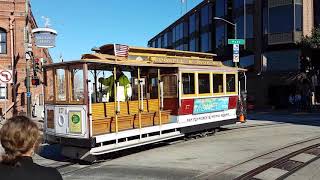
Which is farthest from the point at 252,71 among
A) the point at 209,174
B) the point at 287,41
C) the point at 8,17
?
the point at 209,174

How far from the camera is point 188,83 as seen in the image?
16.0m

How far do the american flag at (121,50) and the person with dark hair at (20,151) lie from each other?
1078 centimetres

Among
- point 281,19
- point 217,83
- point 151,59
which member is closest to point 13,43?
point 217,83

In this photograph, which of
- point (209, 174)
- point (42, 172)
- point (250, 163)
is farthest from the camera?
point (250, 163)

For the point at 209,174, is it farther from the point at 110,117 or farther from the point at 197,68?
the point at 197,68

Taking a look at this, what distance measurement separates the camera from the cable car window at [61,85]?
1301 centimetres

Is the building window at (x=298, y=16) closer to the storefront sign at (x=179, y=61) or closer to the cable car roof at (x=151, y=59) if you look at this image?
the cable car roof at (x=151, y=59)

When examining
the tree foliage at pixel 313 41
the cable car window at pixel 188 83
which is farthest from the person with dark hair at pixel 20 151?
the tree foliage at pixel 313 41

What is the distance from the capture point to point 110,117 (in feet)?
42.7

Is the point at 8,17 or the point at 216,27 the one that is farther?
the point at 216,27

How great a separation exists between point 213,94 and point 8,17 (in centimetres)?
2139

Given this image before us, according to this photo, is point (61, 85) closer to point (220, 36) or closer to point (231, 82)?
point (231, 82)

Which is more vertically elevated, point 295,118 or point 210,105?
point 210,105

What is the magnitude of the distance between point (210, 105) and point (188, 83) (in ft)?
5.34
